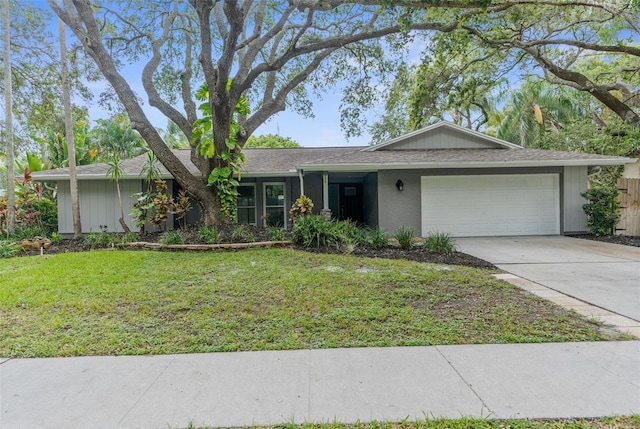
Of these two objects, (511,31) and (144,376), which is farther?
(511,31)

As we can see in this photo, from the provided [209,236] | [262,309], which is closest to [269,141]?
[209,236]

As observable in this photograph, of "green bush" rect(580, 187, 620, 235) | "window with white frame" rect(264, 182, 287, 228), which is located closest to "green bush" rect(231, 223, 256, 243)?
A: "window with white frame" rect(264, 182, 287, 228)

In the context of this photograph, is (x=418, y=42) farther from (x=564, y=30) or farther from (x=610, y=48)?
(x=610, y=48)

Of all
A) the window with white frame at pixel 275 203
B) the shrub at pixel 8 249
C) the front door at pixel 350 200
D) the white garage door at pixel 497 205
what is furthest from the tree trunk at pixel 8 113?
the white garage door at pixel 497 205

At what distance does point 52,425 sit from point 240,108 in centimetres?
1019

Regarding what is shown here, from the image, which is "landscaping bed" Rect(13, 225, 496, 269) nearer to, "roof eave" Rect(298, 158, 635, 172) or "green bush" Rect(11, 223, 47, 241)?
"green bush" Rect(11, 223, 47, 241)

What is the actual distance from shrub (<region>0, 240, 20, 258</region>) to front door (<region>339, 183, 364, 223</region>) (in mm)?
11366

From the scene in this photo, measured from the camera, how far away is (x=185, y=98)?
12.3m

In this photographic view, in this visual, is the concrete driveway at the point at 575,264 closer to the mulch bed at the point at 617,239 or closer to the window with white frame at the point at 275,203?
the mulch bed at the point at 617,239

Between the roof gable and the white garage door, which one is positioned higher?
the roof gable

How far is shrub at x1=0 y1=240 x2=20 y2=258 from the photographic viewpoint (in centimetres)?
891

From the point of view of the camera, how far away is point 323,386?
110 inches

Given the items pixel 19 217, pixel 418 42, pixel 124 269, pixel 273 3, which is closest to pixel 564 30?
pixel 418 42

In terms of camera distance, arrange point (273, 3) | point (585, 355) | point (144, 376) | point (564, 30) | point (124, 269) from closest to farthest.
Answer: point (144, 376), point (585, 355), point (124, 269), point (564, 30), point (273, 3)
